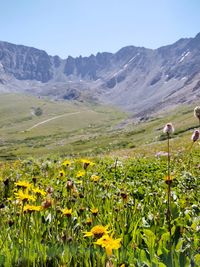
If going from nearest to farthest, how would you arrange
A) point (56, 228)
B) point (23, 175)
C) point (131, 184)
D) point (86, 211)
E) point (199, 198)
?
1. point (56, 228)
2. point (86, 211)
3. point (199, 198)
4. point (131, 184)
5. point (23, 175)

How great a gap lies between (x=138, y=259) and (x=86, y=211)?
2.51 metres

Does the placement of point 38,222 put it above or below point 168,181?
below

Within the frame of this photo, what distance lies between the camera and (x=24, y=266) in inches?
Answer: 154

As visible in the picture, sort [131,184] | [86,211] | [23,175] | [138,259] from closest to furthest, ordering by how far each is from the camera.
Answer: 1. [138,259]
2. [86,211]
3. [131,184]
4. [23,175]

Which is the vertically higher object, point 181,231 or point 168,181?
point 168,181

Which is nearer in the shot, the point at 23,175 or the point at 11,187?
the point at 11,187

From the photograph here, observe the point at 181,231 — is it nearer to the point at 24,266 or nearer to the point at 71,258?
the point at 71,258

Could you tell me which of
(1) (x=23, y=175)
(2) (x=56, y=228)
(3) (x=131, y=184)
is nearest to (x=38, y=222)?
(2) (x=56, y=228)

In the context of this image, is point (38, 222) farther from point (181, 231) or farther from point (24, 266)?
point (181, 231)

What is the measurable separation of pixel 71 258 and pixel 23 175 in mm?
7629

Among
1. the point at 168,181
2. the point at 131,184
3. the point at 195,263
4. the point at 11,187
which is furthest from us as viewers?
the point at 11,187

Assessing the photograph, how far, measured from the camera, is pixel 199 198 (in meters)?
6.91

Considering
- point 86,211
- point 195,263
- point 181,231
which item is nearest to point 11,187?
point 86,211

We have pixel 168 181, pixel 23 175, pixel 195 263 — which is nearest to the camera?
pixel 195 263
